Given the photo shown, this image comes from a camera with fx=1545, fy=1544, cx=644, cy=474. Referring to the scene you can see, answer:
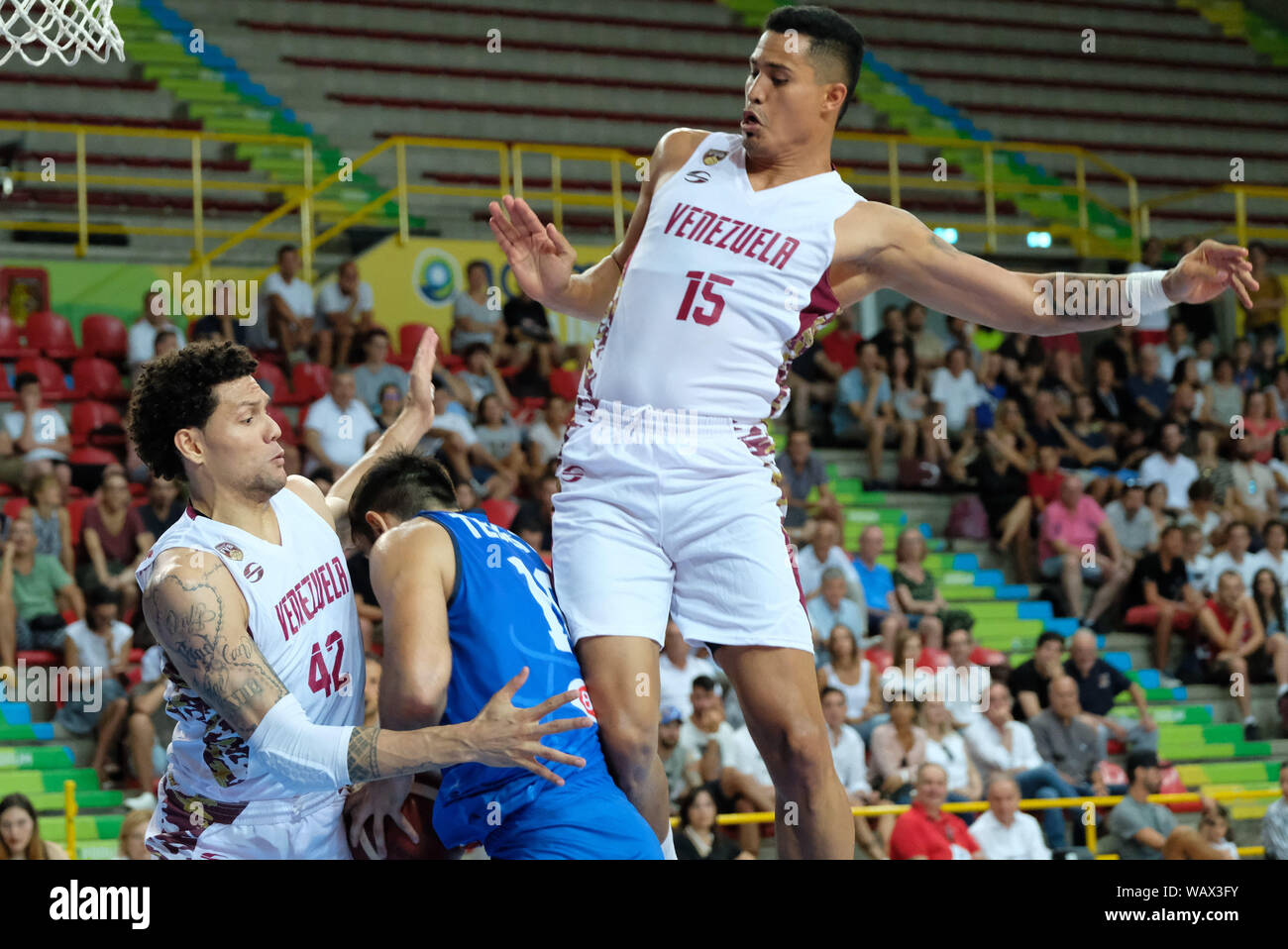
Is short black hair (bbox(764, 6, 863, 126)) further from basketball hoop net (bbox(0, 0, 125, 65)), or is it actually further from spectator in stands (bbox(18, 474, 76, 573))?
spectator in stands (bbox(18, 474, 76, 573))

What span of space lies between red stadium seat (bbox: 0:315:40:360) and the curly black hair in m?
7.18

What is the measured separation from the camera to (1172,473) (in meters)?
12.0

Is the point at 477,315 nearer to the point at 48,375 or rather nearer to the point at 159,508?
the point at 48,375

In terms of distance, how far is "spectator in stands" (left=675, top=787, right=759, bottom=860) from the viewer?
7.72 metres

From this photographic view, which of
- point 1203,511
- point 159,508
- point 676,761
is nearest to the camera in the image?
point 676,761

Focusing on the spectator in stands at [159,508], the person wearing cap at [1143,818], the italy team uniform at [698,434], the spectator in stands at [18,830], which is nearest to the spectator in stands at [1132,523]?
the person wearing cap at [1143,818]

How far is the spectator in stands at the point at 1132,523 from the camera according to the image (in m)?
11.4

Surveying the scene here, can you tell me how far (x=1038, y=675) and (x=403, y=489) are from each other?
6642 millimetres

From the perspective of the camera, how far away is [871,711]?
916cm

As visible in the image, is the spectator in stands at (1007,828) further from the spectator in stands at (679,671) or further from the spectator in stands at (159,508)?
the spectator in stands at (159,508)

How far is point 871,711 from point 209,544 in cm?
593

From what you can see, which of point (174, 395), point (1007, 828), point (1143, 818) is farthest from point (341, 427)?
point (174, 395)

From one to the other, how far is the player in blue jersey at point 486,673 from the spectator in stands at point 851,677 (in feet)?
17.7
